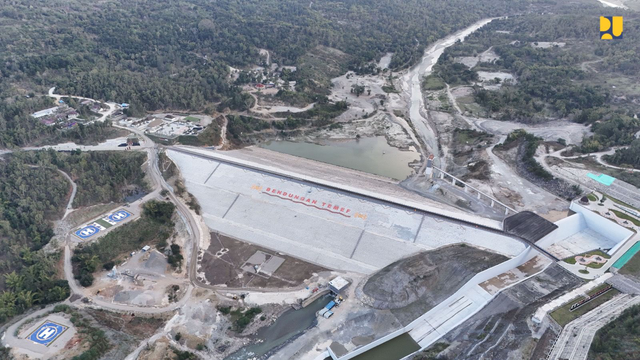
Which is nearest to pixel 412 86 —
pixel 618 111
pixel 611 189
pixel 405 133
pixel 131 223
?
pixel 405 133

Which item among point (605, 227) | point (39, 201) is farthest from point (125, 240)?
point (605, 227)

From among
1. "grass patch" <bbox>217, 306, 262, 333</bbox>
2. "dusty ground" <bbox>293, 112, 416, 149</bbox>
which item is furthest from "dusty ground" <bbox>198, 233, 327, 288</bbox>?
"dusty ground" <bbox>293, 112, 416, 149</bbox>

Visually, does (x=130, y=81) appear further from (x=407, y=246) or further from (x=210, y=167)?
(x=407, y=246)

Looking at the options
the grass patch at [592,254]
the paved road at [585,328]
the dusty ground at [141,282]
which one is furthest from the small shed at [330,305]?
the grass patch at [592,254]

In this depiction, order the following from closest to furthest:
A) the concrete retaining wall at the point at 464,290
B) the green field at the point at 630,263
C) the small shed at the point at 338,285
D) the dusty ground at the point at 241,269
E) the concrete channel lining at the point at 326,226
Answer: the concrete retaining wall at the point at 464,290, the green field at the point at 630,263, the small shed at the point at 338,285, the dusty ground at the point at 241,269, the concrete channel lining at the point at 326,226

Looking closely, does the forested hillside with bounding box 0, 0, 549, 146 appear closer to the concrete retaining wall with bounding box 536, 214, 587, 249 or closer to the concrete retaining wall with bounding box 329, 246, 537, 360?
the concrete retaining wall with bounding box 536, 214, 587, 249

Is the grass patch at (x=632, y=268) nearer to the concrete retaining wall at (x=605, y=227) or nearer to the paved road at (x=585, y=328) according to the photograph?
the concrete retaining wall at (x=605, y=227)

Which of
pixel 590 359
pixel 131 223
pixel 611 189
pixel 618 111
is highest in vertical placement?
pixel 618 111
